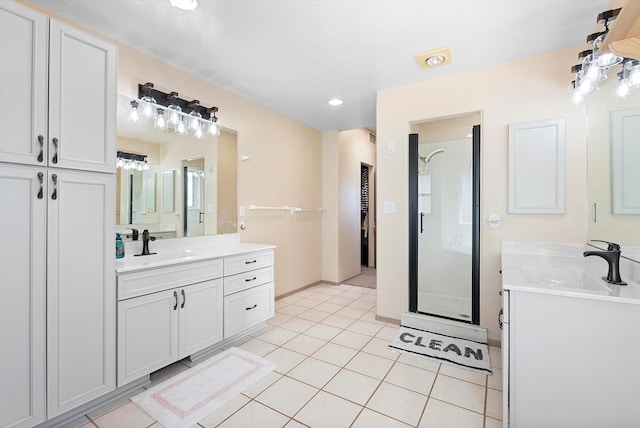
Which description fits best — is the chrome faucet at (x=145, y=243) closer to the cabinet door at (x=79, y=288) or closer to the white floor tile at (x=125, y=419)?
the cabinet door at (x=79, y=288)

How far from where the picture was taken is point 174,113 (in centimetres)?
257

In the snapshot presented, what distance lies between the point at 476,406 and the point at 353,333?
48.2 inches

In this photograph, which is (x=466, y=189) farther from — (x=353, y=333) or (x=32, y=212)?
(x=32, y=212)

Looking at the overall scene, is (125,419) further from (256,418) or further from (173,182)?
(173,182)

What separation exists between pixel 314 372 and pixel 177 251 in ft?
5.16

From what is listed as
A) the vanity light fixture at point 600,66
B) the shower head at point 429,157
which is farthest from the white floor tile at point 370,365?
the vanity light fixture at point 600,66

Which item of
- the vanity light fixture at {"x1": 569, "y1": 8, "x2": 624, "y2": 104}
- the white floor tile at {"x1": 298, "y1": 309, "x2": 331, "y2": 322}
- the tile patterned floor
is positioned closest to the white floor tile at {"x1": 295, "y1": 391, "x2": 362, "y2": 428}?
the tile patterned floor

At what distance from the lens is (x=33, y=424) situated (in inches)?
55.7

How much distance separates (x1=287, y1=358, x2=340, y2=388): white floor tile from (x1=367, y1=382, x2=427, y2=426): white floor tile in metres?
0.36

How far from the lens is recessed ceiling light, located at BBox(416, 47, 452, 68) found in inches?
91.9

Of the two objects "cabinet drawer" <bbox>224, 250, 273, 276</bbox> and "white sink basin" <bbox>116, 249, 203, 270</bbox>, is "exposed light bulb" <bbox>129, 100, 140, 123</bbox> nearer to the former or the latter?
"white sink basin" <bbox>116, 249, 203, 270</bbox>

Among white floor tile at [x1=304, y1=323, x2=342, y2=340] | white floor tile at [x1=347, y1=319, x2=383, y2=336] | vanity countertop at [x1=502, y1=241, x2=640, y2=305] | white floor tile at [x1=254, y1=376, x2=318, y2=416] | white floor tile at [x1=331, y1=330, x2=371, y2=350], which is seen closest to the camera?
vanity countertop at [x1=502, y1=241, x2=640, y2=305]

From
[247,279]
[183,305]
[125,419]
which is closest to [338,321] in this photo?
[247,279]

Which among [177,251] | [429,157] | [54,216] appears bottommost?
[177,251]
